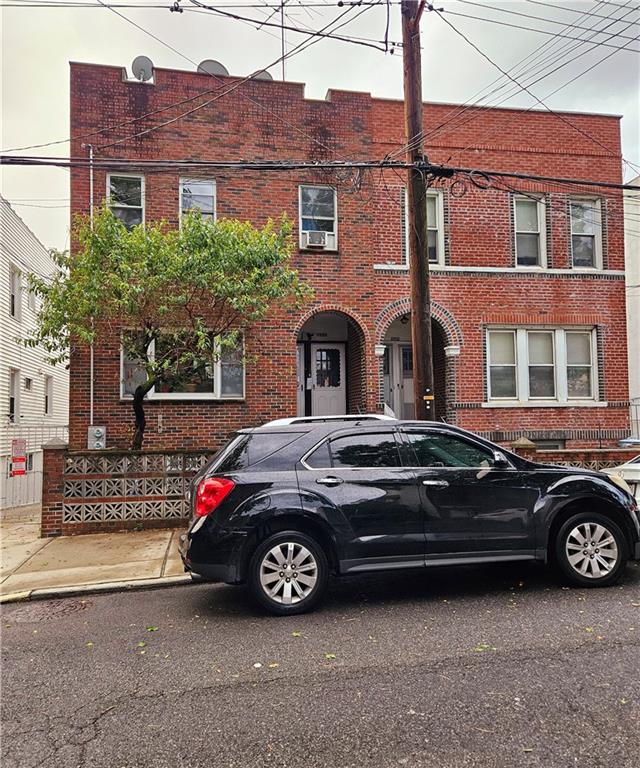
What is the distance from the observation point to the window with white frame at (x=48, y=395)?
20.6 m

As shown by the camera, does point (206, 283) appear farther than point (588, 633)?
Yes

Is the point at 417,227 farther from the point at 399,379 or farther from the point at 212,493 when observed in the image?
the point at 399,379

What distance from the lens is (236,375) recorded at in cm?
1168

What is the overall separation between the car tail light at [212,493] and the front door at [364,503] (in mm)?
660

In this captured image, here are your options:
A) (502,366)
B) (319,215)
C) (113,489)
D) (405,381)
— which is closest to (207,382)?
(113,489)

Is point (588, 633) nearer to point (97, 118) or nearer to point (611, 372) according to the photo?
point (611, 372)

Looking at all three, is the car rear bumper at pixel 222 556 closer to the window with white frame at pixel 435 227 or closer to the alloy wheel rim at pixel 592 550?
the alloy wheel rim at pixel 592 550

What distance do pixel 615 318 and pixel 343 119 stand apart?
7.70 metres

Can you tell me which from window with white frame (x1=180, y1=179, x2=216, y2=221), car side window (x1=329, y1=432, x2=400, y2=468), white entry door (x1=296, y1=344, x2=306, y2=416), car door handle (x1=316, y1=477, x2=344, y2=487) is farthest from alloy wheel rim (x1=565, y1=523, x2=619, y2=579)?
window with white frame (x1=180, y1=179, x2=216, y2=221)

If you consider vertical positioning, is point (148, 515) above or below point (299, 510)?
below

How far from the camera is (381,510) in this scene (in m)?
5.14

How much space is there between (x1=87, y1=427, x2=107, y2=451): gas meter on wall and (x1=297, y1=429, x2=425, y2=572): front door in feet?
22.4

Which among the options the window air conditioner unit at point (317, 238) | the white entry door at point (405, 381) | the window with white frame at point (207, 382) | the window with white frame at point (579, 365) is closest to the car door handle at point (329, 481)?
the window with white frame at point (207, 382)

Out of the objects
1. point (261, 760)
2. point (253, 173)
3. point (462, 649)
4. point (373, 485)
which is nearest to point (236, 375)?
point (253, 173)
